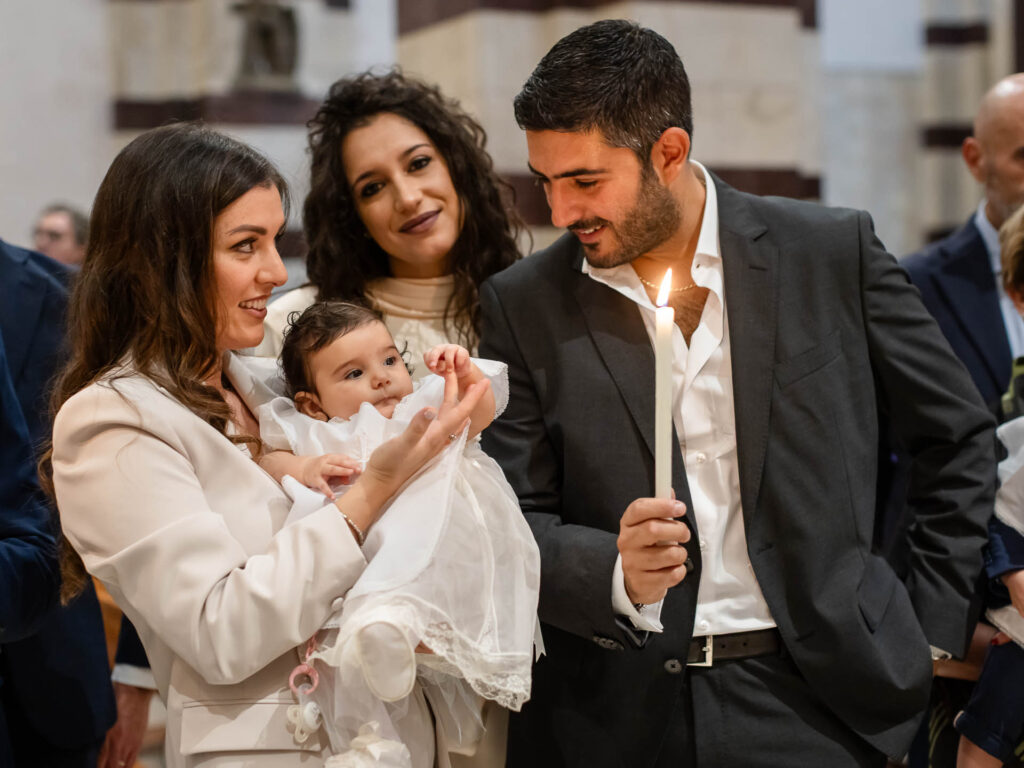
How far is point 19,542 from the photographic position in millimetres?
2393

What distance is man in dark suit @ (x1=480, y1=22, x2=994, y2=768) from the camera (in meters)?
2.30

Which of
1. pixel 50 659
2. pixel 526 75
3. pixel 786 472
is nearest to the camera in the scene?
pixel 786 472

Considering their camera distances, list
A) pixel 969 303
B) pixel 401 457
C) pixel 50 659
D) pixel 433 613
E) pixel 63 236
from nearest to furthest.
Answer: pixel 433 613
pixel 401 457
pixel 50 659
pixel 969 303
pixel 63 236

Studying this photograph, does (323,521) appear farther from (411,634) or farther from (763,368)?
(763,368)

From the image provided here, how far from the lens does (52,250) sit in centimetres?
668

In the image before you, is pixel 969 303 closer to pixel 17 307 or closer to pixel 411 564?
pixel 411 564

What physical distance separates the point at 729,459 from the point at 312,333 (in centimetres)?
86

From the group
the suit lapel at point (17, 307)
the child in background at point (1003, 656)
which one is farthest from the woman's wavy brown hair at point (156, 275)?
the child in background at point (1003, 656)

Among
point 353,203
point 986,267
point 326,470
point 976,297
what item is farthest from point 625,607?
point 986,267

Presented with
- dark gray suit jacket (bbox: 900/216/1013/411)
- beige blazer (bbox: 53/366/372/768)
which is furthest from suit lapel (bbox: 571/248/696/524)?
dark gray suit jacket (bbox: 900/216/1013/411)

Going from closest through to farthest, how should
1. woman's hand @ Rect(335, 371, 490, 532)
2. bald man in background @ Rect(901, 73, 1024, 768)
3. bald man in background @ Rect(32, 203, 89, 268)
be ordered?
woman's hand @ Rect(335, 371, 490, 532)
bald man in background @ Rect(901, 73, 1024, 768)
bald man in background @ Rect(32, 203, 89, 268)

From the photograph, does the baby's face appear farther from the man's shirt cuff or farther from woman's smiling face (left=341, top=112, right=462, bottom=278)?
woman's smiling face (left=341, top=112, right=462, bottom=278)

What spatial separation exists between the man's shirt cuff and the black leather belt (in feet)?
0.55

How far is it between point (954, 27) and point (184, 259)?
941 centimetres
